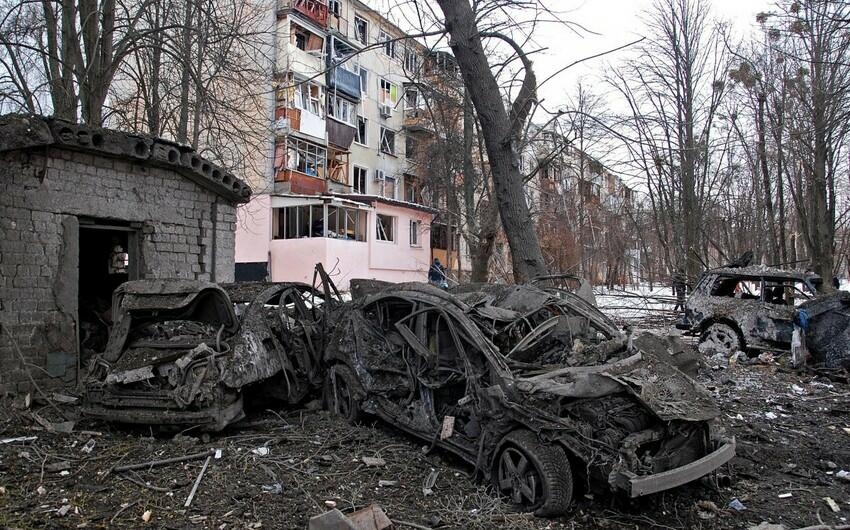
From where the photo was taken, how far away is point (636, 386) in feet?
15.1

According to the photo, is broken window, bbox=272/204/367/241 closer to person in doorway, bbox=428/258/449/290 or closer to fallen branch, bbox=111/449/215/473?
person in doorway, bbox=428/258/449/290

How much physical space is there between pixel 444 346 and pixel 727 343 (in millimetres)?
8427

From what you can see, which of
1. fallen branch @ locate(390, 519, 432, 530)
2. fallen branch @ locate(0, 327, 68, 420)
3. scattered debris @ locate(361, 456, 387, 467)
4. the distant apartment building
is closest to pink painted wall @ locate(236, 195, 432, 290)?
the distant apartment building

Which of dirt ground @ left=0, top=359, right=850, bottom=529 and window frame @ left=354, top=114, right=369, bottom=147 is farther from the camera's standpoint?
window frame @ left=354, top=114, right=369, bottom=147

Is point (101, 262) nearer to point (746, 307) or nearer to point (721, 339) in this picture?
point (721, 339)

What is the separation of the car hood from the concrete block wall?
707 centimetres

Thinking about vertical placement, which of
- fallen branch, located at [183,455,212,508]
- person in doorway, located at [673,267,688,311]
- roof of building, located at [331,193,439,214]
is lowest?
fallen branch, located at [183,455,212,508]

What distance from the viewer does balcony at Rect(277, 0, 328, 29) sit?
27094mm

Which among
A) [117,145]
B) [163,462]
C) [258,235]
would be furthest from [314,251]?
[163,462]

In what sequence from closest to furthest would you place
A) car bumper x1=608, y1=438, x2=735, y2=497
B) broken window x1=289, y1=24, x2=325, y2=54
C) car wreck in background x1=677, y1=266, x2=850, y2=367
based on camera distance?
car bumper x1=608, y1=438, x2=735, y2=497 → car wreck in background x1=677, y1=266, x2=850, y2=367 → broken window x1=289, y1=24, x2=325, y2=54

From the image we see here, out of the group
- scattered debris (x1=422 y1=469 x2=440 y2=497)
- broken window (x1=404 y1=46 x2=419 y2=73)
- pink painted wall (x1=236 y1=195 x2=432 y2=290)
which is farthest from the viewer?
pink painted wall (x1=236 y1=195 x2=432 y2=290)

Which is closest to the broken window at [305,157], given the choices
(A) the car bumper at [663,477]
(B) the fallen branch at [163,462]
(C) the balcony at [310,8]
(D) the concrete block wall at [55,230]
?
(C) the balcony at [310,8]

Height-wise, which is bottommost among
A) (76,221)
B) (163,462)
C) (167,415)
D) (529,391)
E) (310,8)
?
(163,462)

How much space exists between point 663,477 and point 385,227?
26.6m
